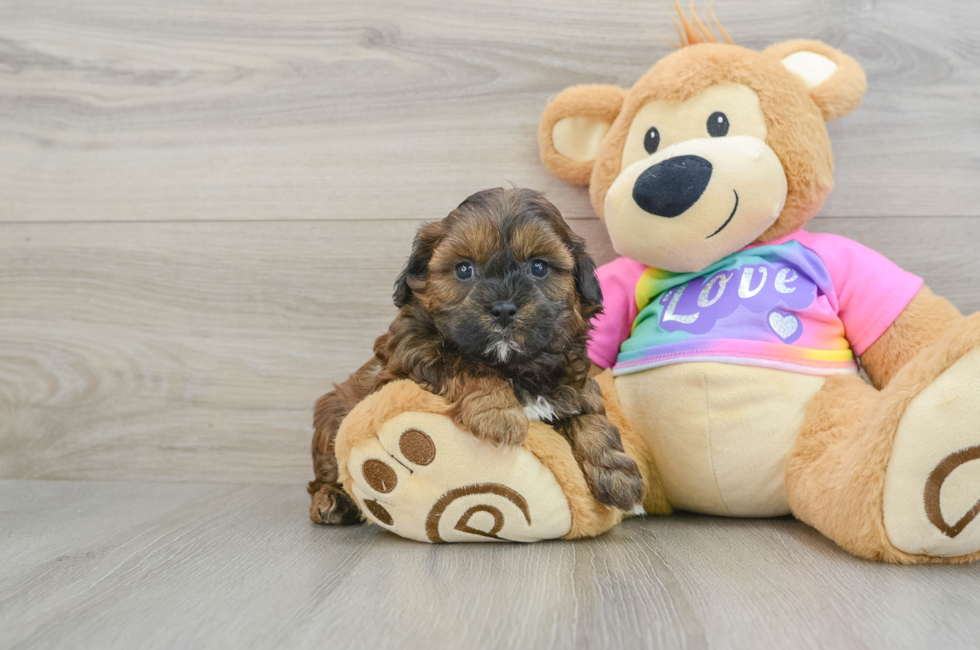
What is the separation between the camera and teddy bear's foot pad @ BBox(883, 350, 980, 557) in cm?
102

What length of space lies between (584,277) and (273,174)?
1.00m

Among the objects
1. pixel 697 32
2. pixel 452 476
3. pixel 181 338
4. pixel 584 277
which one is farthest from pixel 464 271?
pixel 181 338

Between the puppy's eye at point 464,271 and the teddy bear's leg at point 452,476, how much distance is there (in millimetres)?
205

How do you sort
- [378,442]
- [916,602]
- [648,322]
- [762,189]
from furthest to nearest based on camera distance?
[648,322] → [762,189] → [378,442] → [916,602]

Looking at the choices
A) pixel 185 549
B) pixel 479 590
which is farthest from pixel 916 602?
pixel 185 549

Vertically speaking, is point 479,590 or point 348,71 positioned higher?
point 348,71

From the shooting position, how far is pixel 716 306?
1385 mm

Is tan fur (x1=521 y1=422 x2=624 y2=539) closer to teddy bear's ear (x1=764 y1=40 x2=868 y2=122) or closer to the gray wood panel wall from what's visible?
the gray wood panel wall

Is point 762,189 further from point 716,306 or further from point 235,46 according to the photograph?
point 235,46

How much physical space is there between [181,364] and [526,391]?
1.10m

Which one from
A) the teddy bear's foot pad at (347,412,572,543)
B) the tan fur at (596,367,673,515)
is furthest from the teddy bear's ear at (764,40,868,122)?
the teddy bear's foot pad at (347,412,572,543)

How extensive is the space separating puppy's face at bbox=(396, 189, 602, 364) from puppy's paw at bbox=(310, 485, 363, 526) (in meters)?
0.45

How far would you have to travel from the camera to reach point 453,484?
1.18 m

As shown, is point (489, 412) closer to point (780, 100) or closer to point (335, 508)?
point (335, 508)
